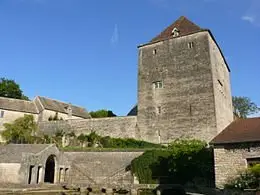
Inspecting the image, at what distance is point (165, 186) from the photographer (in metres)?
19.6

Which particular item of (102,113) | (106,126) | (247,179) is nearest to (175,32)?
(106,126)

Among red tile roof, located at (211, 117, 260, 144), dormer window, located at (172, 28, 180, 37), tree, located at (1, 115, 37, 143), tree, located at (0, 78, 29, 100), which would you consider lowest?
red tile roof, located at (211, 117, 260, 144)

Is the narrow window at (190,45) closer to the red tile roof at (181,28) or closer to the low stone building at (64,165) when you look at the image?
the red tile roof at (181,28)

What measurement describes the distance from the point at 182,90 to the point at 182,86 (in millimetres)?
425

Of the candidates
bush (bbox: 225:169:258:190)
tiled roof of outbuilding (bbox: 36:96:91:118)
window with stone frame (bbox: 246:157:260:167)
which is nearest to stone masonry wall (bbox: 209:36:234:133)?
window with stone frame (bbox: 246:157:260:167)

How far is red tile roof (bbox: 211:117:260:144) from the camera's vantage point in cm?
1402

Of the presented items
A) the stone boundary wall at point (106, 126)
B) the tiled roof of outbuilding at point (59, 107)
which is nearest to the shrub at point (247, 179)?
the stone boundary wall at point (106, 126)

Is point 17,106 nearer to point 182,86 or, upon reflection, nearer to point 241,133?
point 182,86

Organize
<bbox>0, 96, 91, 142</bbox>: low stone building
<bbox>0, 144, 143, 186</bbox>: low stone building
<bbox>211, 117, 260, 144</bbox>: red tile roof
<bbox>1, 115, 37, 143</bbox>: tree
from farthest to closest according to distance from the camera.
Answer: <bbox>0, 96, 91, 142</bbox>: low stone building → <bbox>1, 115, 37, 143</bbox>: tree → <bbox>0, 144, 143, 186</bbox>: low stone building → <bbox>211, 117, 260, 144</bbox>: red tile roof

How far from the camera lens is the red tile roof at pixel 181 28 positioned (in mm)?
30094

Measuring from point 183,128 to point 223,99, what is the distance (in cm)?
610

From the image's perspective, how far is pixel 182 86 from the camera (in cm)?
2867

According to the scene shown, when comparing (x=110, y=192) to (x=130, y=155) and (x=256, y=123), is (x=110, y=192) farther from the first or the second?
(x=256, y=123)

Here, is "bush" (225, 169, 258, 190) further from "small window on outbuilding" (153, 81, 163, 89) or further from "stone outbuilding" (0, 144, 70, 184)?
"small window on outbuilding" (153, 81, 163, 89)
